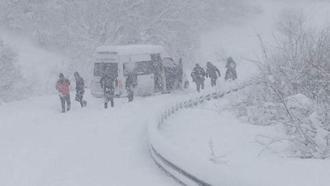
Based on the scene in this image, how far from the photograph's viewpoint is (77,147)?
567 inches

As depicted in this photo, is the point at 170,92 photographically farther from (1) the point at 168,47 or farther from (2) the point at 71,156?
(1) the point at 168,47

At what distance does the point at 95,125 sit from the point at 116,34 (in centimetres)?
2716

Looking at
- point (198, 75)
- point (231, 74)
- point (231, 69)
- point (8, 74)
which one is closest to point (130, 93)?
point (198, 75)

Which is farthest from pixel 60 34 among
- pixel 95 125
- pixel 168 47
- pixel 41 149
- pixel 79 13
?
pixel 41 149

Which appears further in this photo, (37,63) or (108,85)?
(37,63)

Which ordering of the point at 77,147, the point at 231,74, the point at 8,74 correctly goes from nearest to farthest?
the point at 77,147, the point at 231,74, the point at 8,74

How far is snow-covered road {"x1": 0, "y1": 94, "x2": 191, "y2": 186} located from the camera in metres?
11.4

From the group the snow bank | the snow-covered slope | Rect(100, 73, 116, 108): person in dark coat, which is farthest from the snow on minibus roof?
the snow bank

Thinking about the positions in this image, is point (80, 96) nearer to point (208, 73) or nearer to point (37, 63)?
point (208, 73)

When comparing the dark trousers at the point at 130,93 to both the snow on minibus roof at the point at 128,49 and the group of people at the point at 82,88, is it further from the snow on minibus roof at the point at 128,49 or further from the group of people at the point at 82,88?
the snow on minibus roof at the point at 128,49

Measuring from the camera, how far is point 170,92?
2627cm

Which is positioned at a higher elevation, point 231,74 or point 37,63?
point 37,63

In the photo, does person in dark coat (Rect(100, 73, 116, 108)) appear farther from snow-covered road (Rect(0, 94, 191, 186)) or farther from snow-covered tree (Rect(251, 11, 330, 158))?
snow-covered tree (Rect(251, 11, 330, 158))

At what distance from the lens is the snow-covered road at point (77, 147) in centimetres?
1142
